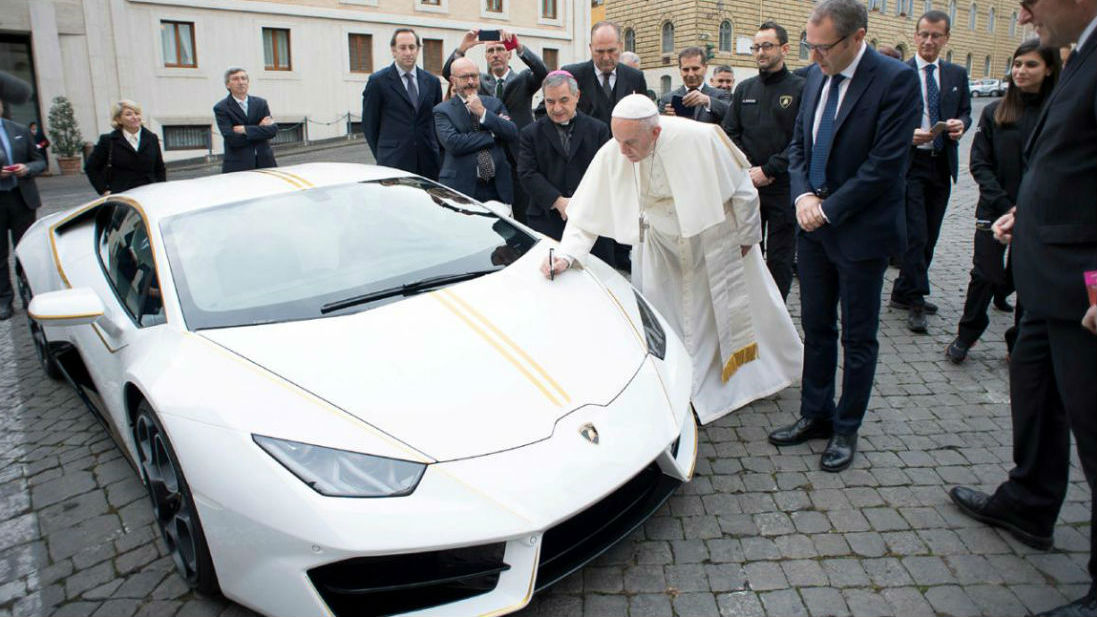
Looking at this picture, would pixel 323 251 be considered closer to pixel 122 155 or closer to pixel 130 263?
pixel 130 263

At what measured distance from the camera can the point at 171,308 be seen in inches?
109

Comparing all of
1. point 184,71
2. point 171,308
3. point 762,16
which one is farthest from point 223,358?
point 762,16

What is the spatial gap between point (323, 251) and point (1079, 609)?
2.90 m

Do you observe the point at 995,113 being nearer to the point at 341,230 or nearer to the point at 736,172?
the point at 736,172

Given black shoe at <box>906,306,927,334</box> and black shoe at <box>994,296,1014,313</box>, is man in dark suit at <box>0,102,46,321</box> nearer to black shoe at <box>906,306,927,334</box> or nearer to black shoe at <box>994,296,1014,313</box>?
black shoe at <box>906,306,927,334</box>

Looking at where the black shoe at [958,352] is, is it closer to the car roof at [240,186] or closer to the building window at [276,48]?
the car roof at [240,186]

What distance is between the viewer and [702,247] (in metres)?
3.78

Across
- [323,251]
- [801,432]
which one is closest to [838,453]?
[801,432]

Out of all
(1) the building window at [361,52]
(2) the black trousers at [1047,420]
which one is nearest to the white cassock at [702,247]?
(2) the black trousers at [1047,420]

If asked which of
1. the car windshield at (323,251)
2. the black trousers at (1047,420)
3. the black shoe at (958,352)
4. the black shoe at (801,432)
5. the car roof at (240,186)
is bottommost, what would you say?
the black shoe at (801,432)

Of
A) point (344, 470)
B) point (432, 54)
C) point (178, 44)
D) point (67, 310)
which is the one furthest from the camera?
point (432, 54)

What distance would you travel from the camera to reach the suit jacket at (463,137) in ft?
18.9

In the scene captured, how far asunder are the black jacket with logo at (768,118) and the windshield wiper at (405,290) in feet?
9.22

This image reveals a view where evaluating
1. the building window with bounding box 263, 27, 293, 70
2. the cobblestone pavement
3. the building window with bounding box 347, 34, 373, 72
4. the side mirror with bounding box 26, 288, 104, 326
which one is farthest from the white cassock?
the building window with bounding box 347, 34, 373, 72
